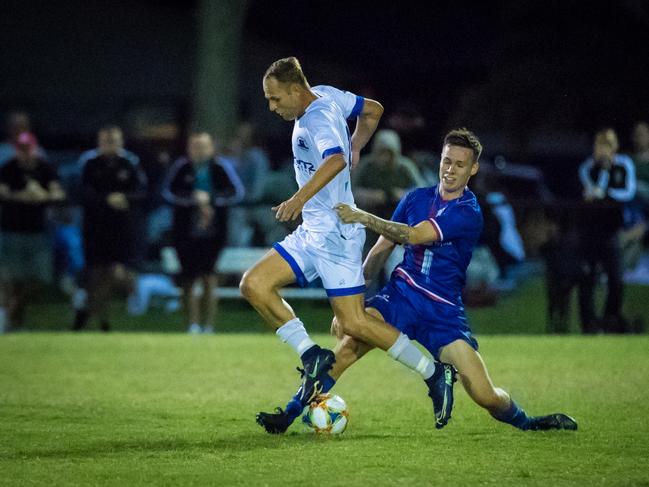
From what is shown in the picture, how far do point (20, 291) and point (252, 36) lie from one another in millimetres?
15324

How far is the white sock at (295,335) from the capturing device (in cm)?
799

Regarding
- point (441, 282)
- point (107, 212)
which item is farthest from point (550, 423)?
point (107, 212)

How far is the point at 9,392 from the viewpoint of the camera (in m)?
9.95

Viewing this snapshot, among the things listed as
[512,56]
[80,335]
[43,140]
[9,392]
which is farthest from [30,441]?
[512,56]

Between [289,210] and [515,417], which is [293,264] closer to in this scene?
[289,210]

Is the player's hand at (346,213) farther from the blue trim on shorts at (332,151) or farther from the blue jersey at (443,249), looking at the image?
the blue jersey at (443,249)

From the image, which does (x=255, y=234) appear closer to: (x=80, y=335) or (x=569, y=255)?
(x=80, y=335)

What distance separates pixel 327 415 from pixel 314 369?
0.29 meters

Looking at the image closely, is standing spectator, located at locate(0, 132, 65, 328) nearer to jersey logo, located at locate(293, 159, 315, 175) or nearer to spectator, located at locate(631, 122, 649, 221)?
spectator, located at locate(631, 122, 649, 221)

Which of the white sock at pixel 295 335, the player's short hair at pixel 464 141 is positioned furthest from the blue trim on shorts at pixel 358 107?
the white sock at pixel 295 335

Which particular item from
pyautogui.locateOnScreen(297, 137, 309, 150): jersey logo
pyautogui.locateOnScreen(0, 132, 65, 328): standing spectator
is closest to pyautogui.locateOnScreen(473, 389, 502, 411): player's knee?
pyautogui.locateOnScreen(297, 137, 309, 150): jersey logo

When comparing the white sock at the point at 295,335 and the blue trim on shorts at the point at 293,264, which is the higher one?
the blue trim on shorts at the point at 293,264

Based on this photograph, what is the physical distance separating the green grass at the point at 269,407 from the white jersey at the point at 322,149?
4.29 ft

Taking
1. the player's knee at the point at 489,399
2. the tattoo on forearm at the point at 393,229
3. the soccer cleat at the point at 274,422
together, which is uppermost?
the tattoo on forearm at the point at 393,229
